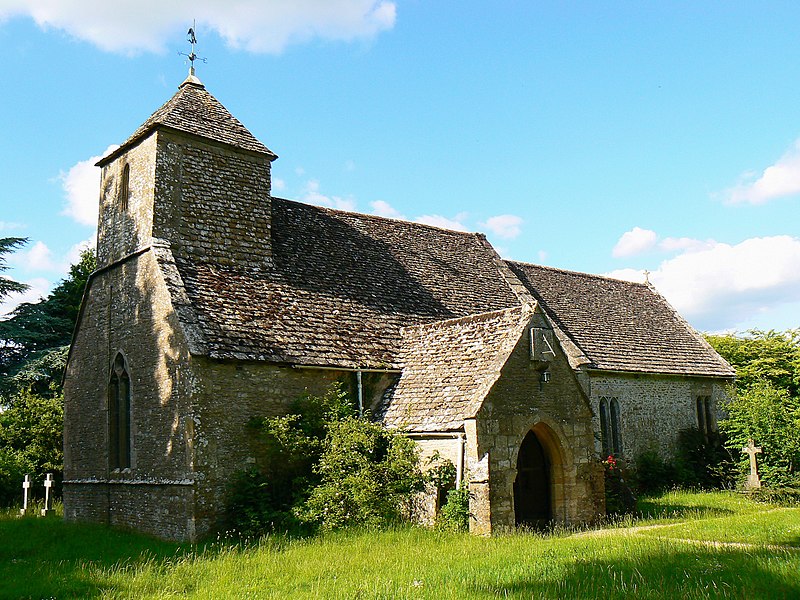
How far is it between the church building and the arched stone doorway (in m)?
0.05

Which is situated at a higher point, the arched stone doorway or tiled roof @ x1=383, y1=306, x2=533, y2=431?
tiled roof @ x1=383, y1=306, x2=533, y2=431

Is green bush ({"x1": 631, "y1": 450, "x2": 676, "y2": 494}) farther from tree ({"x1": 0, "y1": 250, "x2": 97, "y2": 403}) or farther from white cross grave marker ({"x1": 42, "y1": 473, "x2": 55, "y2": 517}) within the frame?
tree ({"x1": 0, "y1": 250, "x2": 97, "y2": 403})

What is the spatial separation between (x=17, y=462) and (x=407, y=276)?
46.2 ft

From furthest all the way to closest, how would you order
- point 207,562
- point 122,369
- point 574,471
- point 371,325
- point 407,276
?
point 407,276, point 371,325, point 122,369, point 574,471, point 207,562

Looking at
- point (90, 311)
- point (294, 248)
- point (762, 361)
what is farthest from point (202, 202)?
point (762, 361)

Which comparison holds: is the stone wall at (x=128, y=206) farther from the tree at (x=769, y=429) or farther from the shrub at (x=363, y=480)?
the tree at (x=769, y=429)

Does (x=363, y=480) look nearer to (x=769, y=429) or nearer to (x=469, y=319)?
(x=469, y=319)

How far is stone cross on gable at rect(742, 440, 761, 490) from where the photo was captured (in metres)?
21.7

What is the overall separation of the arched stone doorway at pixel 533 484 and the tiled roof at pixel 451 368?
7.07ft

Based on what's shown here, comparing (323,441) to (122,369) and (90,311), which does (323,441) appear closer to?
(122,369)

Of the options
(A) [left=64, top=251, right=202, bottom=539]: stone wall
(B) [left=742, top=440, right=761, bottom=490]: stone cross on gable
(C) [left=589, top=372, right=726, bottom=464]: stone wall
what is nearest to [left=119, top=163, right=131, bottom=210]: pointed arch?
(A) [left=64, top=251, right=202, bottom=539]: stone wall

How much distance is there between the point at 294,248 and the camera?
21.3 meters

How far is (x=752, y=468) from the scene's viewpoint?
2195 centimetres

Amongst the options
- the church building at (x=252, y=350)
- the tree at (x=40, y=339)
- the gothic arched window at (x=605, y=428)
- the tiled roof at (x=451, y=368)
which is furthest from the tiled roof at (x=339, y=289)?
the tree at (x=40, y=339)
